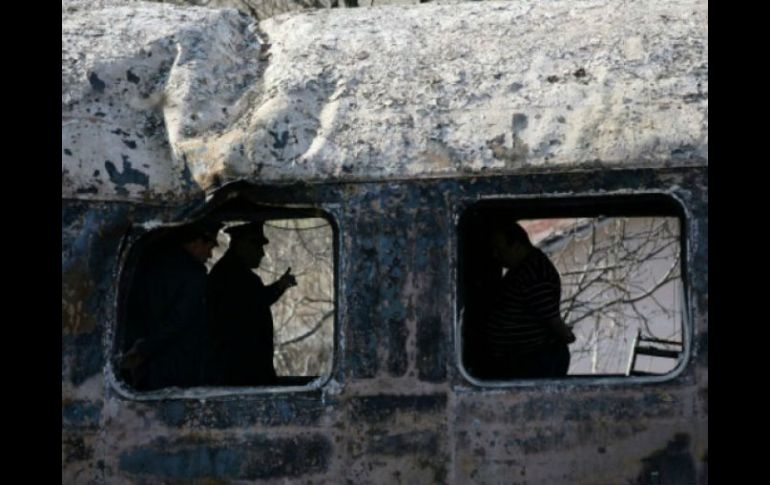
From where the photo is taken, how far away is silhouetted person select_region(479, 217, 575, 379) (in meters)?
7.29

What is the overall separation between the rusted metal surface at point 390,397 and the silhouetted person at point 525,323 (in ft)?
2.95

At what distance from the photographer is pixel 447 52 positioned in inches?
279

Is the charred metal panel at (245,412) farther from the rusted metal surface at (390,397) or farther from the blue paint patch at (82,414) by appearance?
the blue paint patch at (82,414)

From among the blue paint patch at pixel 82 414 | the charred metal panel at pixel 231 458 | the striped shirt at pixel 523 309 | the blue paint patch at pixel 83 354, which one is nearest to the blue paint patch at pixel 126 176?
the blue paint patch at pixel 83 354

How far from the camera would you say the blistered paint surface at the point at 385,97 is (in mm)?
6562

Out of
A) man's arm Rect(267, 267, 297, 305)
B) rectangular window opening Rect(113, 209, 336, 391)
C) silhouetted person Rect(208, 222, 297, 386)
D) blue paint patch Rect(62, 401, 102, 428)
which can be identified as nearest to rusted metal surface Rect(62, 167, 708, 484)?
blue paint patch Rect(62, 401, 102, 428)

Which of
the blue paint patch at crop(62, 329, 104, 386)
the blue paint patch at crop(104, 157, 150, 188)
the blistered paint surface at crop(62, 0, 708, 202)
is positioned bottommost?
the blue paint patch at crop(62, 329, 104, 386)

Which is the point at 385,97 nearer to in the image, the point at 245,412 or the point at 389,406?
the point at 389,406

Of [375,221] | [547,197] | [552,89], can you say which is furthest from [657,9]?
[375,221]

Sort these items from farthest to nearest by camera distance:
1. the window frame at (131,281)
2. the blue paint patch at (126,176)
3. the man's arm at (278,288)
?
the man's arm at (278,288) < the blue paint patch at (126,176) < the window frame at (131,281)

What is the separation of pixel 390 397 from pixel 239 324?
1307mm

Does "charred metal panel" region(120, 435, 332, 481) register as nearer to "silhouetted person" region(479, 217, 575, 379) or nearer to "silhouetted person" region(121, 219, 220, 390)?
"silhouetted person" region(121, 219, 220, 390)

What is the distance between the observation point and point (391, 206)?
6.56 metres

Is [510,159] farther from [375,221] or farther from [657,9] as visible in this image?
[657,9]
